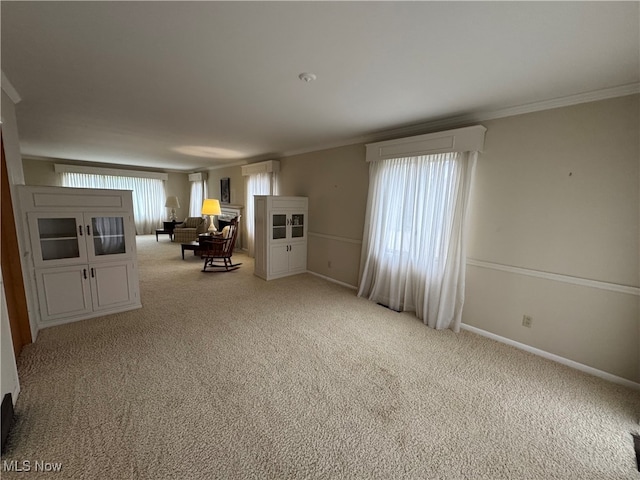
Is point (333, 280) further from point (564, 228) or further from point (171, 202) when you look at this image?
point (171, 202)

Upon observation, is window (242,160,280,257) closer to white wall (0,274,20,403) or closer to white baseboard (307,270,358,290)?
white baseboard (307,270,358,290)

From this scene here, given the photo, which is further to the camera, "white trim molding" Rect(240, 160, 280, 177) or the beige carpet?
"white trim molding" Rect(240, 160, 280, 177)

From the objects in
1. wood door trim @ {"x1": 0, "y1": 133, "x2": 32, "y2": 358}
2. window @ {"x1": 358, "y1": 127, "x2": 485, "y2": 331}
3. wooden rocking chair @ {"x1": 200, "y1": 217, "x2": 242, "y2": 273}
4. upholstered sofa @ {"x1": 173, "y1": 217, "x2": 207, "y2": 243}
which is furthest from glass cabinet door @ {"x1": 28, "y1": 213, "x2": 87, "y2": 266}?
upholstered sofa @ {"x1": 173, "y1": 217, "x2": 207, "y2": 243}

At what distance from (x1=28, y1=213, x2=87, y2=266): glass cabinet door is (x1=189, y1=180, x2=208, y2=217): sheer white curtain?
18.7 ft

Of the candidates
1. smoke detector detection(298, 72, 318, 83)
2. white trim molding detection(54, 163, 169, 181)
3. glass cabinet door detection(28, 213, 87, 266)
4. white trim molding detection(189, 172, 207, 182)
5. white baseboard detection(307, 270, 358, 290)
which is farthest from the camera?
white trim molding detection(189, 172, 207, 182)

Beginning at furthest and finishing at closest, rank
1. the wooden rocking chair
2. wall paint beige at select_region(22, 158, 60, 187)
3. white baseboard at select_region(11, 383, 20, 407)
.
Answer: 1. wall paint beige at select_region(22, 158, 60, 187)
2. the wooden rocking chair
3. white baseboard at select_region(11, 383, 20, 407)

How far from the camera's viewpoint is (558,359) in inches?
97.3

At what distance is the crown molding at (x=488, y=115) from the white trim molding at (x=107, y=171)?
7.29 metres

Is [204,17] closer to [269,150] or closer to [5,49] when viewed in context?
[5,49]

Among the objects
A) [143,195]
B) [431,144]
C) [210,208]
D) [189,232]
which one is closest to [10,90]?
[210,208]

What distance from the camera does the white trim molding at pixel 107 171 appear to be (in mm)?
7418

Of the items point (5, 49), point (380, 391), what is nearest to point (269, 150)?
point (5, 49)

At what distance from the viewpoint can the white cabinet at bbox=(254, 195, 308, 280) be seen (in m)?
4.69

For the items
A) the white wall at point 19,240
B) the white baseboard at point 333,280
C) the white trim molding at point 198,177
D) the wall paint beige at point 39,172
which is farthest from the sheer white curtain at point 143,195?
the white baseboard at point 333,280
